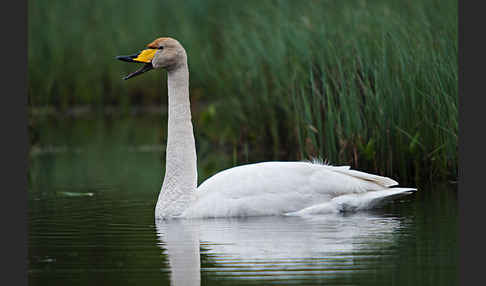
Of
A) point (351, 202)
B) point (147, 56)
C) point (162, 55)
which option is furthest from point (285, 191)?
point (147, 56)

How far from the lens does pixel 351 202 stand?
10.3 m

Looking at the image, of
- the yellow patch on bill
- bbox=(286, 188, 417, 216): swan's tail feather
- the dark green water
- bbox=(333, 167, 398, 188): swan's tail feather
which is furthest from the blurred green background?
the yellow patch on bill

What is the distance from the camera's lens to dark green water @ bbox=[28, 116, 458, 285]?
7.20 m

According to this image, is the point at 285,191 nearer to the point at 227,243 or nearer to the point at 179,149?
the point at 179,149

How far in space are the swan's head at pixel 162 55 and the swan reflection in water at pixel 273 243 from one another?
179 cm

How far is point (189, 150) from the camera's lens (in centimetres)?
1071

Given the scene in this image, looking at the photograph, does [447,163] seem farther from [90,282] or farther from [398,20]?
[90,282]

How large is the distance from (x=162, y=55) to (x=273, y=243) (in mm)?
3088

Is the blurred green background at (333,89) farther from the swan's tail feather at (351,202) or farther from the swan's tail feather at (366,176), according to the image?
the swan's tail feather at (351,202)

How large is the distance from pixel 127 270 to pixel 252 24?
9981 millimetres

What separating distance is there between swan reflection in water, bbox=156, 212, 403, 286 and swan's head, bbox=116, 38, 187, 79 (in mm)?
1791

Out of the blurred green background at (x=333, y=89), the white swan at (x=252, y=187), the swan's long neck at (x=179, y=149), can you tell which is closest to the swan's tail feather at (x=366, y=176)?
the white swan at (x=252, y=187)

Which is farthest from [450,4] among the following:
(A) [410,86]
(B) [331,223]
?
(B) [331,223]

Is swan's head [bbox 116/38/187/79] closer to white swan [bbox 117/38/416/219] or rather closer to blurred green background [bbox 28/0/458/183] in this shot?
white swan [bbox 117/38/416/219]
